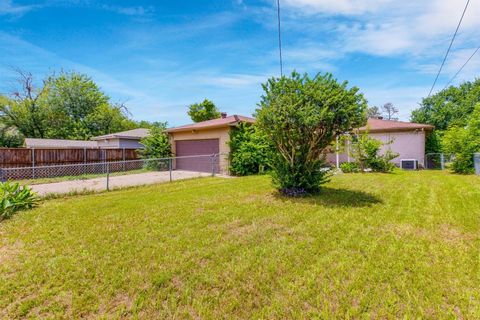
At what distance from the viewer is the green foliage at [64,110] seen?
25984mm

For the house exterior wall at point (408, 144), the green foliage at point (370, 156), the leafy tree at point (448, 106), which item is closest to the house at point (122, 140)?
the green foliage at point (370, 156)

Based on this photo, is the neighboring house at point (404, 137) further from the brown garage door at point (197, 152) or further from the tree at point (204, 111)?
the tree at point (204, 111)

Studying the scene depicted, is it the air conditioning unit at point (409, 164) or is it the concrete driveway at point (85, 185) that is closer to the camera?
the concrete driveway at point (85, 185)

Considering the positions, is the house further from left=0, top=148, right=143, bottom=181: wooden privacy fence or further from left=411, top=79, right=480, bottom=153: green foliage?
left=411, top=79, right=480, bottom=153: green foliage

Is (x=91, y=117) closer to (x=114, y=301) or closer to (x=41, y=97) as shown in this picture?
(x=41, y=97)

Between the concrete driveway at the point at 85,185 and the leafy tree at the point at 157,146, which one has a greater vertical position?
the leafy tree at the point at 157,146

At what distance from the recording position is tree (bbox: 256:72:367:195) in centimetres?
620

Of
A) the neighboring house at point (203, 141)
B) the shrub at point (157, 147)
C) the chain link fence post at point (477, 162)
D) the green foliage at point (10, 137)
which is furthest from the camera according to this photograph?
the green foliage at point (10, 137)

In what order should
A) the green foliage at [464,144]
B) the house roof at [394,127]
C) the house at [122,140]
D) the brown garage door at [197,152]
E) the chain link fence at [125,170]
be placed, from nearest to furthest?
the green foliage at [464,144], the chain link fence at [125,170], the brown garage door at [197,152], the house roof at [394,127], the house at [122,140]

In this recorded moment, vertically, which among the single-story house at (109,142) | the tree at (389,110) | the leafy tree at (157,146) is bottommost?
the leafy tree at (157,146)

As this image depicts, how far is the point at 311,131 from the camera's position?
6.69m

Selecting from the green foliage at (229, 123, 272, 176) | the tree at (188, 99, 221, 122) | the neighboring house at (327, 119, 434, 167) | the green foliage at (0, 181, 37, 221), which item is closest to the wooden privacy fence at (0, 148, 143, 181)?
the green foliage at (229, 123, 272, 176)

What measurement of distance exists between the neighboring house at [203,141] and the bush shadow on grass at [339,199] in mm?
6454

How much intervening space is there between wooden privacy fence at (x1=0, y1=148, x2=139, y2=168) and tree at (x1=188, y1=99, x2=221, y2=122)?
1363 centimetres
